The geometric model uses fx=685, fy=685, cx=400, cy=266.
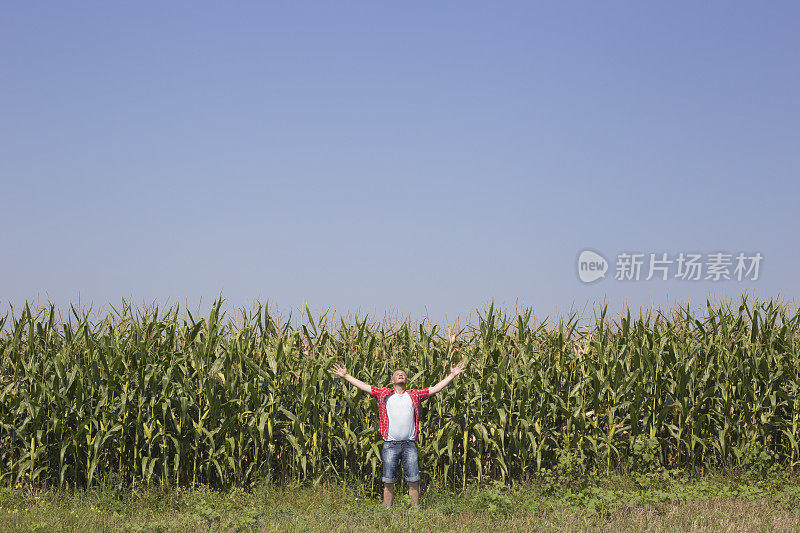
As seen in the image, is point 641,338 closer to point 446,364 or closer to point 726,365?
point 726,365

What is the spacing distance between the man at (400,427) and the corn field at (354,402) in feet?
2.74

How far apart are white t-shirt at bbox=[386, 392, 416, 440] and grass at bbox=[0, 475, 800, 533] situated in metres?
0.94

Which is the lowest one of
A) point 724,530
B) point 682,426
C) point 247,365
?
point 724,530

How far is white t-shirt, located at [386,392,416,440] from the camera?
28.0 ft

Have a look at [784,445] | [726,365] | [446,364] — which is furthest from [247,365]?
[784,445]

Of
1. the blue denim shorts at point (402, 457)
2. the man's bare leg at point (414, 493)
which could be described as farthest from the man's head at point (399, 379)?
the man's bare leg at point (414, 493)

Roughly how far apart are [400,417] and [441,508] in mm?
1345

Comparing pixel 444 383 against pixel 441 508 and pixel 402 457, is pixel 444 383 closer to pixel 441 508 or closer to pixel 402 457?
pixel 402 457

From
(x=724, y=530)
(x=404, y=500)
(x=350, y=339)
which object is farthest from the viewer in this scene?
(x=350, y=339)

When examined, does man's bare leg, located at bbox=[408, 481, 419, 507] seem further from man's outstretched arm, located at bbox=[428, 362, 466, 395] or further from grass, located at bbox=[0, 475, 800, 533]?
man's outstretched arm, located at bbox=[428, 362, 466, 395]

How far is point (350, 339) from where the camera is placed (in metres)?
10.4

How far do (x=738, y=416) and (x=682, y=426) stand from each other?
1103 mm

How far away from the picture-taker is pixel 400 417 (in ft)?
28.0

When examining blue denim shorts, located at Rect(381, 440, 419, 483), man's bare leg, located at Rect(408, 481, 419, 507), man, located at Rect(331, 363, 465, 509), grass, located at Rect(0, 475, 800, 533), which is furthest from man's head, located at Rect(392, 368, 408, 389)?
grass, located at Rect(0, 475, 800, 533)
